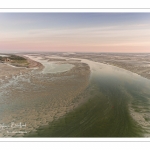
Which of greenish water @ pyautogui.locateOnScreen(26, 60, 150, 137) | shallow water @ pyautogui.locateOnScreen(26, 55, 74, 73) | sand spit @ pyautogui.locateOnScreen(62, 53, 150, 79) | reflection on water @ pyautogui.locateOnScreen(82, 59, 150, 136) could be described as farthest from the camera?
shallow water @ pyautogui.locateOnScreen(26, 55, 74, 73)

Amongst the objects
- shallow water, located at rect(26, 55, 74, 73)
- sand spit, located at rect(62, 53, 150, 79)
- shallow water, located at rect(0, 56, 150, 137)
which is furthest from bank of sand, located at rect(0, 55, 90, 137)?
sand spit, located at rect(62, 53, 150, 79)

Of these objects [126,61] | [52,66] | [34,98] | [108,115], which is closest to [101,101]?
[108,115]

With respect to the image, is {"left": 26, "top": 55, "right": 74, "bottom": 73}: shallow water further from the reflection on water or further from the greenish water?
the greenish water

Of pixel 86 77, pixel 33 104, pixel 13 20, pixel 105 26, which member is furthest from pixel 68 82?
pixel 13 20

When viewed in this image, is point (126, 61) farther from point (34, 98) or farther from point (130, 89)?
point (34, 98)
